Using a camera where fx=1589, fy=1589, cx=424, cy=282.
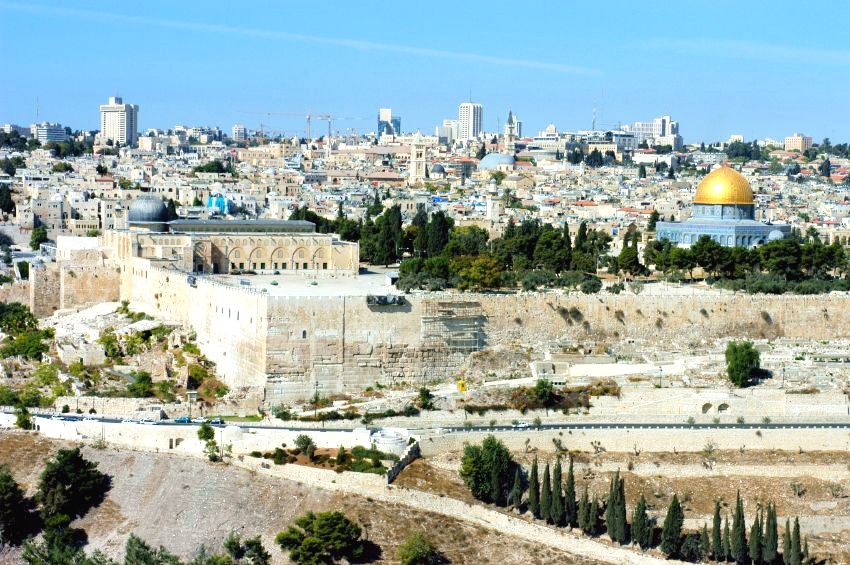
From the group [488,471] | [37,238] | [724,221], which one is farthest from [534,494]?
[37,238]

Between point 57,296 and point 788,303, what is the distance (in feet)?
59.3

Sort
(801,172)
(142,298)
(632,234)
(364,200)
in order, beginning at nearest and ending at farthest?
(142,298) < (632,234) < (364,200) < (801,172)

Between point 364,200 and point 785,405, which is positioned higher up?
point 364,200

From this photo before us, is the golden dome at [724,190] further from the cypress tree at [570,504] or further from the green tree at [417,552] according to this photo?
the green tree at [417,552]

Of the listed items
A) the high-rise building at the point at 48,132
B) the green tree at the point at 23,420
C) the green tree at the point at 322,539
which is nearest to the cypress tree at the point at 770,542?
the green tree at the point at 322,539

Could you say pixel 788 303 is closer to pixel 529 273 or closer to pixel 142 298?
pixel 529 273

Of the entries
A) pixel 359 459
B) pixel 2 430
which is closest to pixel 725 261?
pixel 359 459

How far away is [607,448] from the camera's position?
100.0 feet

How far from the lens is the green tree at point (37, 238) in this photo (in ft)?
185

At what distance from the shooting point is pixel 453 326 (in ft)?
112

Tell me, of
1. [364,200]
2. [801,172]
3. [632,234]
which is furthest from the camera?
[801,172]

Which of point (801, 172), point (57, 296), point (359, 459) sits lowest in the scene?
point (359, 459)

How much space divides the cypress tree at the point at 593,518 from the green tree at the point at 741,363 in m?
6.63

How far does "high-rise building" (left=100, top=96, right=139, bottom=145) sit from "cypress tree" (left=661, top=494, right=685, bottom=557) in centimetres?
12424
